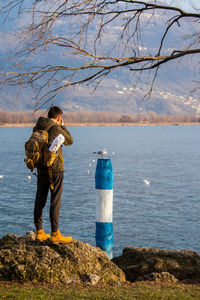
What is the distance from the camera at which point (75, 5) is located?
29.1 ft

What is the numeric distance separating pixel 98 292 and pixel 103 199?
2.80 meters

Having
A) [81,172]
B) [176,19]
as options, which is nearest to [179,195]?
[81,172]

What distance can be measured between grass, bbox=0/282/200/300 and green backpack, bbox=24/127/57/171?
1742 millimetres

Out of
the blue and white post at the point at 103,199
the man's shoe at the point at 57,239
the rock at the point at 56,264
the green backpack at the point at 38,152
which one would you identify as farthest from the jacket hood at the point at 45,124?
the blue and white post at the point at 103,199

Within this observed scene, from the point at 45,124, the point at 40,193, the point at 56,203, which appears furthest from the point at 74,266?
the point at 45,124

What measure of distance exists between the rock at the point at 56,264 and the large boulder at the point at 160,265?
0.67 m

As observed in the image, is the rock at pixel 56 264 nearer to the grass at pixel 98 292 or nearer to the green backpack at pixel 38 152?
the grass at pixel 98 292

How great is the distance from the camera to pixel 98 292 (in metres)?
6.38

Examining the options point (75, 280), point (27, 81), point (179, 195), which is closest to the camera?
point (75, 280)

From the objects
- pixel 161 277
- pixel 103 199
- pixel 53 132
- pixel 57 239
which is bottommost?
pixel 161 277

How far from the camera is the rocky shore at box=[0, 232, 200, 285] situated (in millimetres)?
6773

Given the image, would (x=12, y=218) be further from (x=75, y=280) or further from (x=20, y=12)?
(x=75, y=280)

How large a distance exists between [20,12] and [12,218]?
11.0 meters

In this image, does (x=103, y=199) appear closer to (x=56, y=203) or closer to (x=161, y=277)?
(x=56, y=203)
